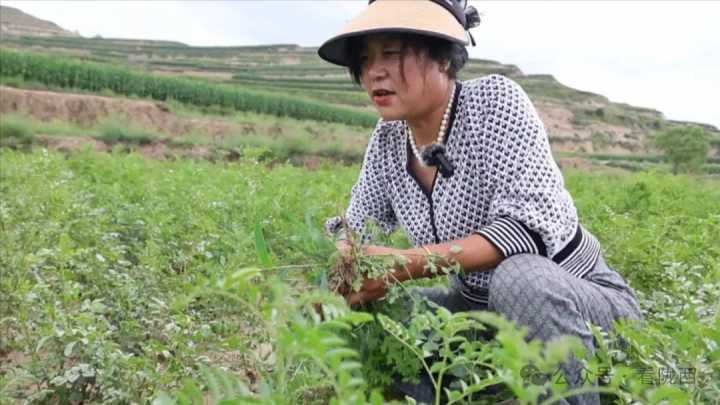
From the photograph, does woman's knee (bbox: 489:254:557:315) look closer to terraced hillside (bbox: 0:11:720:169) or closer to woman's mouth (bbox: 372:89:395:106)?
woman's mouth (bbox: 372:89:395:106)

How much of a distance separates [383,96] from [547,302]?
2.40ft

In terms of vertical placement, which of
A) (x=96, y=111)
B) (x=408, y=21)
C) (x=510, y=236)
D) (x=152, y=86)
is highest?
(x=408, y=21)

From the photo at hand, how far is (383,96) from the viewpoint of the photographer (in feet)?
6.65

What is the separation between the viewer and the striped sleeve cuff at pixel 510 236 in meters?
1.91

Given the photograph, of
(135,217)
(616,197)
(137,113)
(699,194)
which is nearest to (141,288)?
(135,217)

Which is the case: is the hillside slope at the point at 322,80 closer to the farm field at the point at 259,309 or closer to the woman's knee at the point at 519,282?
the farm field at the point at 259,309

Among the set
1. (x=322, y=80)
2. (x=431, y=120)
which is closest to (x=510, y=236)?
(x=431, y=120)

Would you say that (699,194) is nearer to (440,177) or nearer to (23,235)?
(440,177)

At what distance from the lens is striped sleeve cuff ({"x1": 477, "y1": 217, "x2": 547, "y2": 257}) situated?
1906mm

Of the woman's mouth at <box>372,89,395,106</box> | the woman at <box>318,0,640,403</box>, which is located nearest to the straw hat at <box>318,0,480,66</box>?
the woman at <box>318,0,640,403</box>

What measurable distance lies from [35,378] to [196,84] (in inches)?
1364

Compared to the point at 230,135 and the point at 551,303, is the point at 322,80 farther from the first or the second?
the point at 551,303

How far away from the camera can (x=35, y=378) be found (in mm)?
2021

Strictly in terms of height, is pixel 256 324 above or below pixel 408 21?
below
